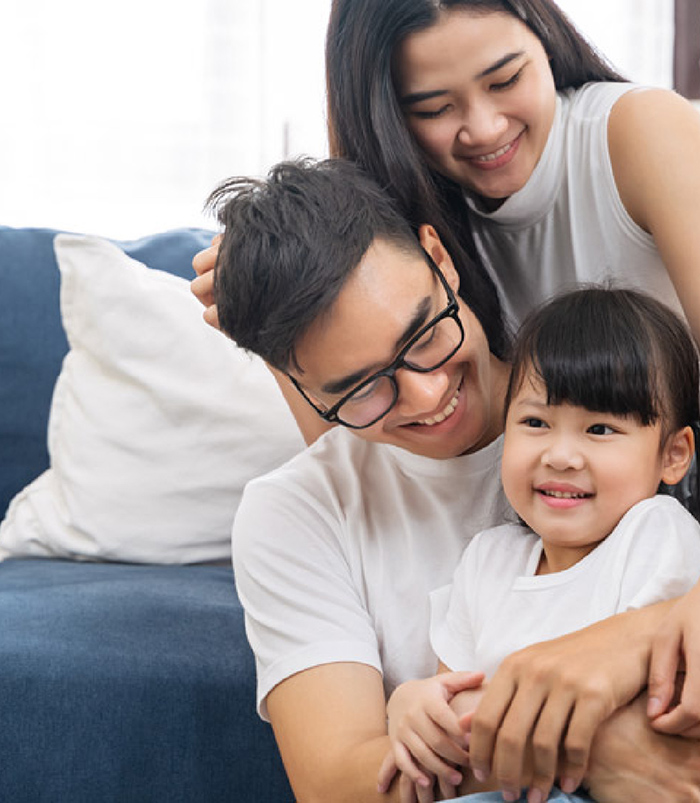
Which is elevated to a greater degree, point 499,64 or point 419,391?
point 499,64

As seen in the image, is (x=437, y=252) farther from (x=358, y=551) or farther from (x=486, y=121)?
(x=358, y=551)

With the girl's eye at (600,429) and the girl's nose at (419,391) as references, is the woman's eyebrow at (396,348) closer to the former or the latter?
the girl's nose at (419,391)

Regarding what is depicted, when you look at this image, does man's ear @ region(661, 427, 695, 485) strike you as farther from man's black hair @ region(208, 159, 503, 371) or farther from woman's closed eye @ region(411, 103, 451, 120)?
woman's closed eye @ region(411, 103, 451, 120)

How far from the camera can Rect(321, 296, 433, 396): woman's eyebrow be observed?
4.16 ft

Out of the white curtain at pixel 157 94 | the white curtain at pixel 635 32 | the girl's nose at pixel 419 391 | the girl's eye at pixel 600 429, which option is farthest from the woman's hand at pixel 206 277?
the white curtain at pixel 635 32

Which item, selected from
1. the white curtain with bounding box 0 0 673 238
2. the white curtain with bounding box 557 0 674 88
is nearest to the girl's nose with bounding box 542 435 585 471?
the white curtain with bounding box 0 0 673 238

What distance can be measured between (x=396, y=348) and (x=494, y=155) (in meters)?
0.47

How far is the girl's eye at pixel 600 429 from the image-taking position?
123 centimetres

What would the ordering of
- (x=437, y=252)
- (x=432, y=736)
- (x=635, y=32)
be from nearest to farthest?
(x=432, y=736) → (x=437, y=252) → (x=635, y=32)

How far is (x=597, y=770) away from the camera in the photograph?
42.1 inches

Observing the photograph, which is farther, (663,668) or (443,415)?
(443,415)

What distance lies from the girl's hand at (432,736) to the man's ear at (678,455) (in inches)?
12.9

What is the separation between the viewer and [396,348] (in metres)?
1.26

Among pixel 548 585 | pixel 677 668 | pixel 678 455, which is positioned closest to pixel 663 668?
pixel 677 668
